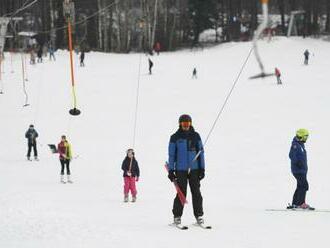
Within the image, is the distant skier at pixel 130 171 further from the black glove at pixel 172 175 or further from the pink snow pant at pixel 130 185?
the black glove at pixel 172 175

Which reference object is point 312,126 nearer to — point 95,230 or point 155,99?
point 155,99

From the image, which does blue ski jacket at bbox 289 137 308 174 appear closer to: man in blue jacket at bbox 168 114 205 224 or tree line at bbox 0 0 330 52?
man in blue jacket at bbox 168 114 205 224

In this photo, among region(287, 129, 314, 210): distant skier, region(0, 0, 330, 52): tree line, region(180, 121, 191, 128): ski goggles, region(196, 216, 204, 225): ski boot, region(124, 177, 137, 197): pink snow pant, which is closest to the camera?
region(180, 121, 191, 128): ski goggles

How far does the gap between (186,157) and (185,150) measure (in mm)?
116

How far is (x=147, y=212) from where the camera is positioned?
39.5 feet

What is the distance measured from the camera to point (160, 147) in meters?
26.7

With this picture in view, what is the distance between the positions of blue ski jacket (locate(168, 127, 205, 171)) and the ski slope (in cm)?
98

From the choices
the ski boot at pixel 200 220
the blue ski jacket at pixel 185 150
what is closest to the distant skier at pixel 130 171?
the ski boot at pixel 200 220

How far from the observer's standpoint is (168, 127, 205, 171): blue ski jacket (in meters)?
9.30

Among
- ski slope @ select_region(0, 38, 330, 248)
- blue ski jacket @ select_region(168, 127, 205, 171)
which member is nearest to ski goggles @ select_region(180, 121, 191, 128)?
blue ski jacket @ select_region(168, 127, 205, 171)

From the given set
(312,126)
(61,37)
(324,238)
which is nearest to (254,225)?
(324,238)

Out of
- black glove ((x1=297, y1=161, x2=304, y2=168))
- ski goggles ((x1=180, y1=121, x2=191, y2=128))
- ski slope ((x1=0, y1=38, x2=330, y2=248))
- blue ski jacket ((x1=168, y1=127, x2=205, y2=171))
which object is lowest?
ski slope ((x1=0, y1=38, x2=330, y2=248))

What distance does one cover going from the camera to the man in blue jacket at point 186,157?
30.5ft

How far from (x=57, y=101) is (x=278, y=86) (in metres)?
14.3
